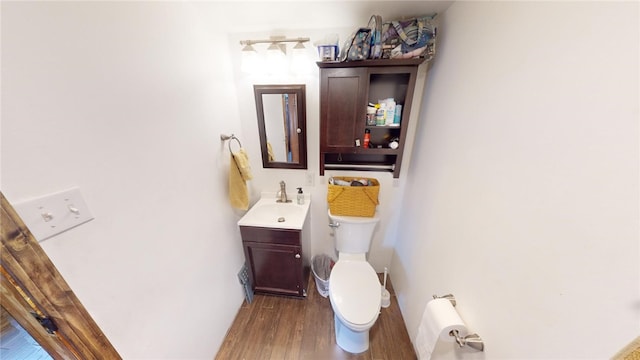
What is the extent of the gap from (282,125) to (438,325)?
1.55 m

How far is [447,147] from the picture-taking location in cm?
105

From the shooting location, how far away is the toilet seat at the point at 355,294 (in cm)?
115

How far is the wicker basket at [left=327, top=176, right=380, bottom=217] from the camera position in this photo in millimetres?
1477

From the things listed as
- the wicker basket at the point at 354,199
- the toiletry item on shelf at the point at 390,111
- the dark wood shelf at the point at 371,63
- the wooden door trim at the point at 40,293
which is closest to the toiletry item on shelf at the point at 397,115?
the toiletry item on shelf at the point at 390,111

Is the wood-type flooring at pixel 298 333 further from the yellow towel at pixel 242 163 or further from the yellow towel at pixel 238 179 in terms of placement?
the yellow towel at pixel 242 163

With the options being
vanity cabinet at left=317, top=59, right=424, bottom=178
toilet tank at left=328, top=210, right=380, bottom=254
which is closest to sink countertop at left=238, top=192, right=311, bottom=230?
toilet tank at left=328, top=210, right=380, bottom=254

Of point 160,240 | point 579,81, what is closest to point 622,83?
point 579,81

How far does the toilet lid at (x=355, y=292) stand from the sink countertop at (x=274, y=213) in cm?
48

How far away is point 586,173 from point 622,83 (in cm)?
20

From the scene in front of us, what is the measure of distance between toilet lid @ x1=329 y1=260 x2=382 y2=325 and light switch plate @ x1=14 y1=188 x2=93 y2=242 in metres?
1.27

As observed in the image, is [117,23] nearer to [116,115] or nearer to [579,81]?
[116,115]

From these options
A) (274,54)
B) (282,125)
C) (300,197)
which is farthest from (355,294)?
(274,54)

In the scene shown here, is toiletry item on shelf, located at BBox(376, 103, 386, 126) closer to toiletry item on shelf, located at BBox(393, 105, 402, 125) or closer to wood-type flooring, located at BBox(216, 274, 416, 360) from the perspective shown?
toiletry item on shelf, located at BBox(393, 105, 402, 125)

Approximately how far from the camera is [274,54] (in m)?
1.33
